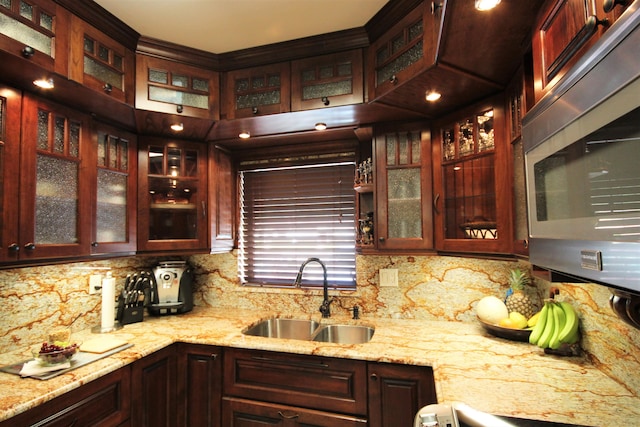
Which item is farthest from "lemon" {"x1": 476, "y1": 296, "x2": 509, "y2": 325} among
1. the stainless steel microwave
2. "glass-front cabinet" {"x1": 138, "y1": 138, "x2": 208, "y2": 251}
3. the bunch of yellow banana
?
"glass-front cabinet" {"x1": 138, "y1": 138, "x2": 208, "y2": 251}

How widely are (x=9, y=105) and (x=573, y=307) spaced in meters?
2.70

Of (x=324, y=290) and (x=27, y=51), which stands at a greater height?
(x=27, y=51)

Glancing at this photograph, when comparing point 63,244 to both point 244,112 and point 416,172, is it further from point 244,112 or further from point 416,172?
point 416,172

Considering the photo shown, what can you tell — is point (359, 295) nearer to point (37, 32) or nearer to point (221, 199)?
point (221, 199)

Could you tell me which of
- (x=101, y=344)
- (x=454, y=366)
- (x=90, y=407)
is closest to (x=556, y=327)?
(x=454, y=366)

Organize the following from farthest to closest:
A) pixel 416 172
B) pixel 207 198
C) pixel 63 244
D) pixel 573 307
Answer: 1. pixel 207 198
2. pixel 416 172
3. pixel 63 244
4. pixel 573 307

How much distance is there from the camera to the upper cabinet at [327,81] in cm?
188

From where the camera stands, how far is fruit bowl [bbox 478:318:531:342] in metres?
1.68

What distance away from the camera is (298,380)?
1.76 meters

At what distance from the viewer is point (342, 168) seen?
2516mm

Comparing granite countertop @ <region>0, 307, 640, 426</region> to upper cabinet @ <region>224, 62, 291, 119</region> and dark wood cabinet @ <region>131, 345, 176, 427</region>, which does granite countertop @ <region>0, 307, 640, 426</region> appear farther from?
upper cabinet @ <region>224, 62, 291, 119</region>

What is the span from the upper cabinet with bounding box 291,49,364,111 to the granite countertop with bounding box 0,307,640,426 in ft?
4.40

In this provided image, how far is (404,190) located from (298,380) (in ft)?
3.98

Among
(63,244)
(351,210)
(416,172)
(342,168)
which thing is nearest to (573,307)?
(416,172)
